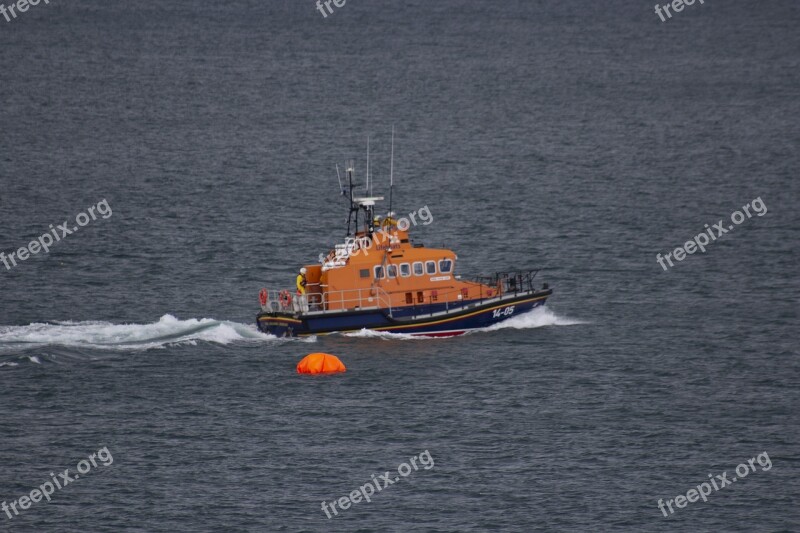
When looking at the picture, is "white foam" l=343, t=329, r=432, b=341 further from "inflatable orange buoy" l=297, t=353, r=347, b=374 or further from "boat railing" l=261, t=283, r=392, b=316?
"inflatable orange buoy" l=297, t=353, r=347, b=374

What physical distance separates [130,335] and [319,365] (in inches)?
398

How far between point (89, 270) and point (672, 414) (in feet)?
123

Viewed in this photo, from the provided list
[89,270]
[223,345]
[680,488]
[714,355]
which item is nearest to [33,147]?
[89,270]

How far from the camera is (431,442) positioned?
61812 millimetres

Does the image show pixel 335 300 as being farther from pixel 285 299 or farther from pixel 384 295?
pixel 285 299

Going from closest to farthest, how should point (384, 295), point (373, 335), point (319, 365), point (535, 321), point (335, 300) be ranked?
point (319, 365), point (373, 335), point (335, 300), point (384, 295), point (535, 321)

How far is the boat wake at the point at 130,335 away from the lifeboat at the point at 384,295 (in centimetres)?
158

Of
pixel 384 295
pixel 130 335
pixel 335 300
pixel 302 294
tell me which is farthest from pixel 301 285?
pixel 130 335

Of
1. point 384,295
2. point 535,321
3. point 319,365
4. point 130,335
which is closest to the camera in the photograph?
point 319,365

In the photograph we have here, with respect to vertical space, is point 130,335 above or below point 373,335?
above

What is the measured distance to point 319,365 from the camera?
225 feet

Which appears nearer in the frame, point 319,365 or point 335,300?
point 319,365

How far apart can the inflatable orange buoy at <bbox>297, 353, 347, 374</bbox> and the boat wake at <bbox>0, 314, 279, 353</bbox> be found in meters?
5.11

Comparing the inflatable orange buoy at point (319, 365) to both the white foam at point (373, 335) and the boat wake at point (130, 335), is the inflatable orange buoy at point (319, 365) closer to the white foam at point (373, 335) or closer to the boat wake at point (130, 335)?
the white foam at point (373, 335)
